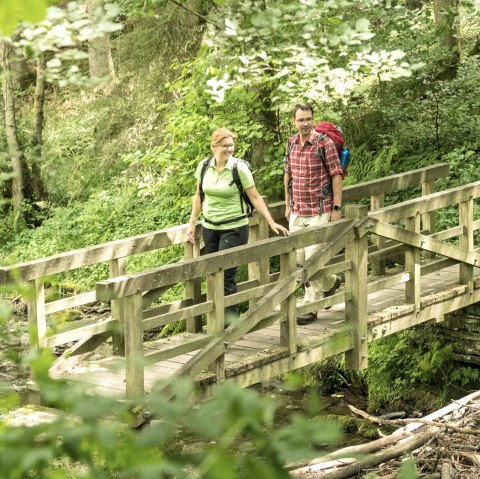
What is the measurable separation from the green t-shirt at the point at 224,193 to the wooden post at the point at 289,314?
56 centimetres

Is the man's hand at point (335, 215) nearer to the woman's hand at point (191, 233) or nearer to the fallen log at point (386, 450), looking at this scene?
the woman's hand at point (191, 233)

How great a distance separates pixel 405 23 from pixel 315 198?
224 inches

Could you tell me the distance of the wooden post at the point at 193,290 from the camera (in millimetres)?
8352

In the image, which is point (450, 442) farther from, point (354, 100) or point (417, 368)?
point (354, 100)

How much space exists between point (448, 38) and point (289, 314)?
893 cm

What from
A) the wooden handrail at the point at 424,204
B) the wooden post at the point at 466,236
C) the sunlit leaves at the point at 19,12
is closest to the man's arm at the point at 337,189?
the wooden handrail at the point at 424,204

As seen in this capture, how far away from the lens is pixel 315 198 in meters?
8.30

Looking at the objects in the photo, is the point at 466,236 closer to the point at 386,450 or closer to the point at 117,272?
the point at 386,450

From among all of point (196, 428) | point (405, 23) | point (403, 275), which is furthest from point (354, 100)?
point (196, 428)

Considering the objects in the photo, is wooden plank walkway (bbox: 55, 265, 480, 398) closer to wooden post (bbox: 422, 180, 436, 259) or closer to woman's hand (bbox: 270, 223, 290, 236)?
wooden post (bbox: 422, 180, 436, 259)

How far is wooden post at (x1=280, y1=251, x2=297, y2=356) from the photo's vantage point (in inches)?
296

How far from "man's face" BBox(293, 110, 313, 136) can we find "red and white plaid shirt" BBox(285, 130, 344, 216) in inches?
4.7

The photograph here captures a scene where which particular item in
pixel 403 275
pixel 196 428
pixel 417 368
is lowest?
pixel 417 368

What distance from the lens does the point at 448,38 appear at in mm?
15109
